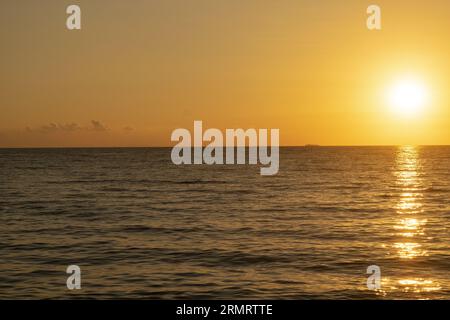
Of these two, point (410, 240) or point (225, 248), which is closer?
point (225, 248)

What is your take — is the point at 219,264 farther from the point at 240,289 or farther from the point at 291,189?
the point at 291,189

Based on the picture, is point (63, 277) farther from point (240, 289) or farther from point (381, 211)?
point (381, 211)

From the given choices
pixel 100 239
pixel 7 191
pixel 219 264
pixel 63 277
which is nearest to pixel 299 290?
pixel 219 264

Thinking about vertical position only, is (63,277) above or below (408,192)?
below

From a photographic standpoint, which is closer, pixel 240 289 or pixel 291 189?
pixel 240 289

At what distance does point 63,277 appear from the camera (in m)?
21.1
